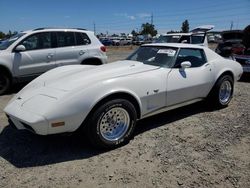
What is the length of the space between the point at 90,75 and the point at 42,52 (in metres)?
3.91

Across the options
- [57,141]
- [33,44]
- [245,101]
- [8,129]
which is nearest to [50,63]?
[33,44]

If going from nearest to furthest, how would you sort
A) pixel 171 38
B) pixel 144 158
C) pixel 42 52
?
pixel 144 158 → pixel 42 52 → pixel 171 38

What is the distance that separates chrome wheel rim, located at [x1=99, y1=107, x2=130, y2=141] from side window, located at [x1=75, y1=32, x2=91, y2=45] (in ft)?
15.7

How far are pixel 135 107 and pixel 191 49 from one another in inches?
73.5

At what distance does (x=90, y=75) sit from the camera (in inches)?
169

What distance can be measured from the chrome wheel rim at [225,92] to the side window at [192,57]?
0.81 metres

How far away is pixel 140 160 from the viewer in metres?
3.76

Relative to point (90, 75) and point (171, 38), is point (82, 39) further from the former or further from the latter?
point (171, 38)

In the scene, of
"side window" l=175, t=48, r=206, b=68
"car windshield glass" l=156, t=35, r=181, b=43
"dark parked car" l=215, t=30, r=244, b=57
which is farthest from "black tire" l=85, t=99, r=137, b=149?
"dark parked car" l=215, t=30, r=244, b=57

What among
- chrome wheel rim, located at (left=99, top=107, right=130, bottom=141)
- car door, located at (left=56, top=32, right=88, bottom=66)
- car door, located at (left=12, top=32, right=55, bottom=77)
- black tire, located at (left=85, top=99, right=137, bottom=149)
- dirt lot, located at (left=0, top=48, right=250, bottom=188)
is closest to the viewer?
dirt lot, located at (left=0, top=48, right=250, bottom=188)

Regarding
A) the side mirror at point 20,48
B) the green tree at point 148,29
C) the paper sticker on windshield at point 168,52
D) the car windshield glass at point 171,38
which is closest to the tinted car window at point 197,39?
the car windshield glass at point 171,38

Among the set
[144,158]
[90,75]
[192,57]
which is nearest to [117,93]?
[90,75]

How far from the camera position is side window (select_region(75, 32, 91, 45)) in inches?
331

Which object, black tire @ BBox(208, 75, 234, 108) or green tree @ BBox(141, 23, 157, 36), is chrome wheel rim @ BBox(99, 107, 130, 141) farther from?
green tree @ BBox(141, 23, 157, 36)
